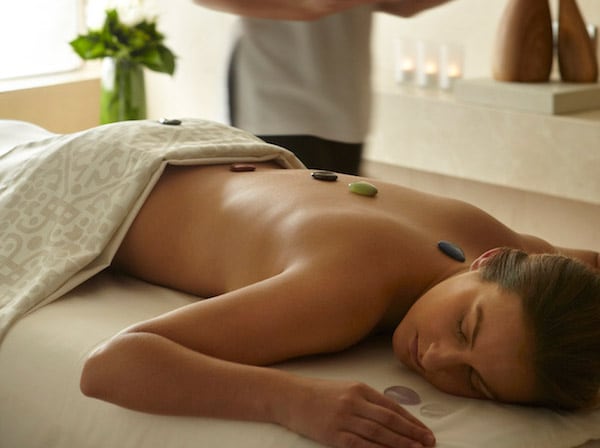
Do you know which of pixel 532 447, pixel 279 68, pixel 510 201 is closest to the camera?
pixel 532 447

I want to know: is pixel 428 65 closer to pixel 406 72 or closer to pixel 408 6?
pixel 406 72

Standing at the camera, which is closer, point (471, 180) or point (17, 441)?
point (17, 441)

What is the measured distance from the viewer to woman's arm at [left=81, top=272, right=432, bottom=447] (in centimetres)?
141

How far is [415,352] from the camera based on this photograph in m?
1.57

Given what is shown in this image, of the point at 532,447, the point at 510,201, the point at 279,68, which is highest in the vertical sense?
the point at 279,68

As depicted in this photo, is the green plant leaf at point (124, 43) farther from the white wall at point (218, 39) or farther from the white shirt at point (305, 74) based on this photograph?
the white shirt at point (305, 74)

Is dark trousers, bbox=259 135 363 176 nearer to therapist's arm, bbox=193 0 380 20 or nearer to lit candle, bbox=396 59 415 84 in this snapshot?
therapist's arm, bbox=193 0 380 20

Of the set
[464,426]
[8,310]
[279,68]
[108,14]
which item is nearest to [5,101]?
[108,14]

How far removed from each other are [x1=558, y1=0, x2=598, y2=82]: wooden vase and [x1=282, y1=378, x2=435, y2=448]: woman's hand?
7.32 feet

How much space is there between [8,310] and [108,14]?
2.37m

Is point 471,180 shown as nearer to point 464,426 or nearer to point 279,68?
point 279,68

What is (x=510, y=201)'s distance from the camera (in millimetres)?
3641

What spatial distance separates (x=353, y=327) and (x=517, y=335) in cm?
27

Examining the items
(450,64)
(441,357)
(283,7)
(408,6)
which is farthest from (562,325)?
(450,64)
